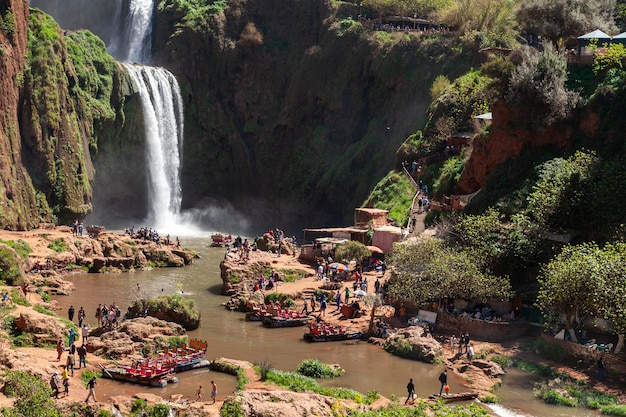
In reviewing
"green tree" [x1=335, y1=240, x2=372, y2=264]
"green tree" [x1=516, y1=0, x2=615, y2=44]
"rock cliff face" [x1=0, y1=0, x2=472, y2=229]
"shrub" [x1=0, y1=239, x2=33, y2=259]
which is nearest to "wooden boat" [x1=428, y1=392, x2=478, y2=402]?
"green tree" [x1=335, y1=240, x2=372, y2=264]

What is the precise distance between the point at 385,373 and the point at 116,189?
49707 millimetres

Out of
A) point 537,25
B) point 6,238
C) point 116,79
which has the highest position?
point 537,25

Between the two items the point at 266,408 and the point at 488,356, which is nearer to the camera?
the point at 266,408

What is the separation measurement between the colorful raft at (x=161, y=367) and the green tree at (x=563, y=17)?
36.2 meters

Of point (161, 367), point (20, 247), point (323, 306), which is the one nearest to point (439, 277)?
point (323, 306)

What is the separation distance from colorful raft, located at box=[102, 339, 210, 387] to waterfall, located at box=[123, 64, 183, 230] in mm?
45302

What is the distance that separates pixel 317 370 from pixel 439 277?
29.1 feet

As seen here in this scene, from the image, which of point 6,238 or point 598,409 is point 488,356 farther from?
point 6,238

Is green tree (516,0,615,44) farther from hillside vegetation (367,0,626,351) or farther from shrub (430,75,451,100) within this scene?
shrub (430,75,451,100)

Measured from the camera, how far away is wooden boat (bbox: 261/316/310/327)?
1692 inches

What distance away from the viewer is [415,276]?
41.5 metres

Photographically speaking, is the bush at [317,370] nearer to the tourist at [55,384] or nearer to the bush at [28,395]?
the tourist at [55,384]

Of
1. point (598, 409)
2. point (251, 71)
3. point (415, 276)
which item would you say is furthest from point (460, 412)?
point (251, 71)

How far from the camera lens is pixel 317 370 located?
34.2 metres
